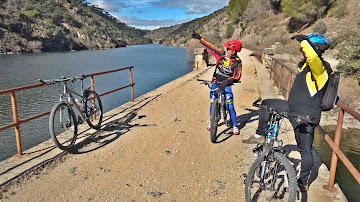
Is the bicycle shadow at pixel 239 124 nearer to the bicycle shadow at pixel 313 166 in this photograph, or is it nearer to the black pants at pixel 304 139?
the bicycle shadow at pixel 313 166

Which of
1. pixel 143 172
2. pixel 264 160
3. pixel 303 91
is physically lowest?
pixel 143 172

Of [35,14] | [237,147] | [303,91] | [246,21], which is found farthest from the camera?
[35,14]

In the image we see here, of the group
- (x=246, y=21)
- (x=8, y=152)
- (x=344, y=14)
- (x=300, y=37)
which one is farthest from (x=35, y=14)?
(x=300, y=37)

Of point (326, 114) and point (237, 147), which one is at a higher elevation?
point (237, 147)

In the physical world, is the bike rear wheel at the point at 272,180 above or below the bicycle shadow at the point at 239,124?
above

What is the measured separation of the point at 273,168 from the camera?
289 cm

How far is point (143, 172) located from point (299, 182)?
2.14 meters

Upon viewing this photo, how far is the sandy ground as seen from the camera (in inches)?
141

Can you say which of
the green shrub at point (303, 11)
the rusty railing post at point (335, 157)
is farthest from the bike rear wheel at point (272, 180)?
the green shrub at point (303, 11)

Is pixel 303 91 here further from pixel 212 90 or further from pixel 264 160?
pixel 212 90

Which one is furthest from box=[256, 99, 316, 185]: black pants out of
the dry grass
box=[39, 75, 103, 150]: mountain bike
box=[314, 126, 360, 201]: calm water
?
the dry grass

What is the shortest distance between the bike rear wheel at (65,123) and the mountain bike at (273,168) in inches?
125

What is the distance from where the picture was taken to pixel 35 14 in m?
106

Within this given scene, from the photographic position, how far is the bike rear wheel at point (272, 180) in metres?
2.70
